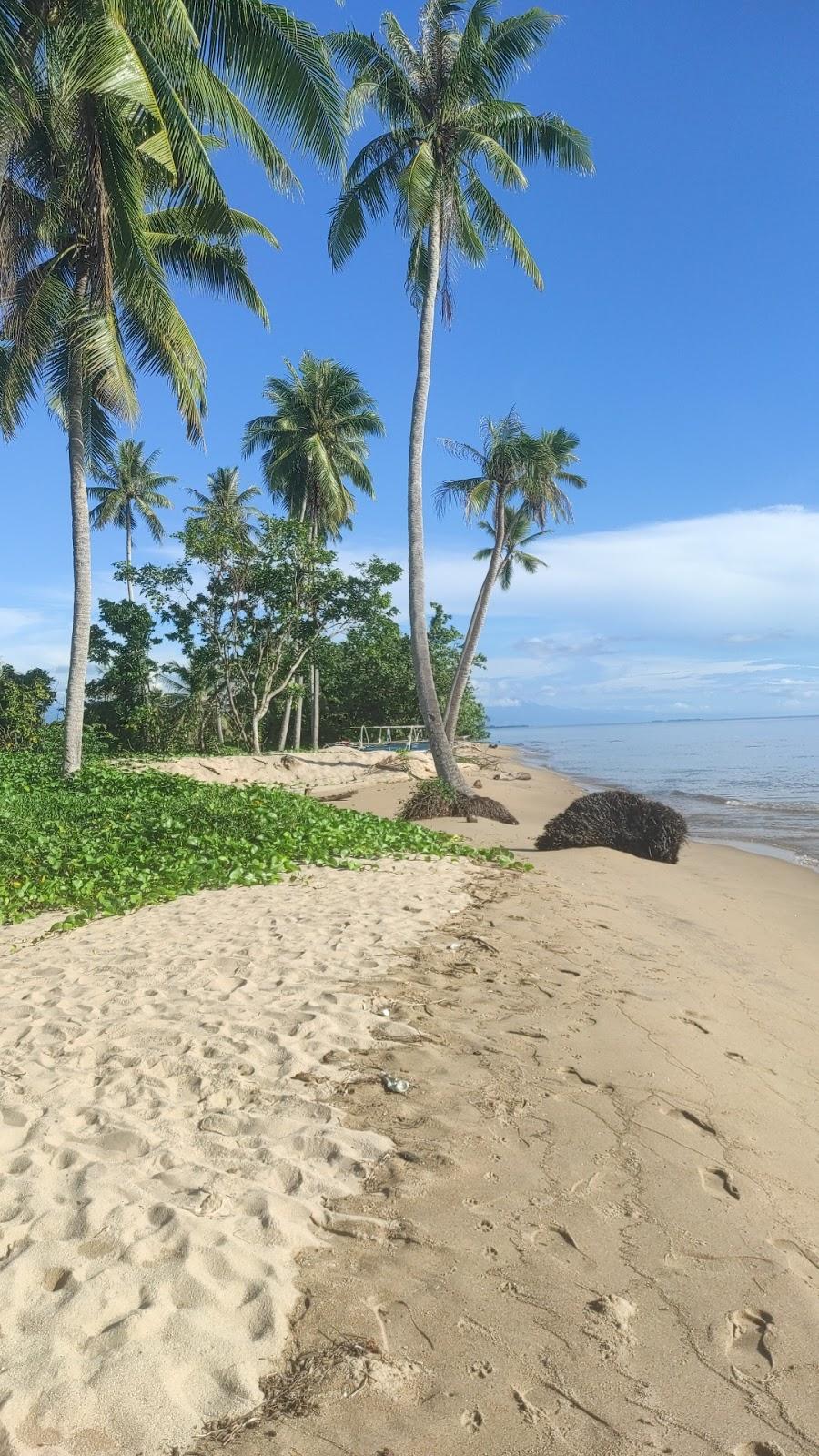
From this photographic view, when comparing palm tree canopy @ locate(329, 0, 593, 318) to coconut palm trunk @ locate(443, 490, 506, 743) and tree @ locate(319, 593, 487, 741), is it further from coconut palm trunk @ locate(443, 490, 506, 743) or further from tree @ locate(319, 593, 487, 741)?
tree @ locate(319, 593, 487, 741)

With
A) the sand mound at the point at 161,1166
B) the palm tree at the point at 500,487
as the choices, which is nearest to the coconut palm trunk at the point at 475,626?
the palm tree at the point at 500,487

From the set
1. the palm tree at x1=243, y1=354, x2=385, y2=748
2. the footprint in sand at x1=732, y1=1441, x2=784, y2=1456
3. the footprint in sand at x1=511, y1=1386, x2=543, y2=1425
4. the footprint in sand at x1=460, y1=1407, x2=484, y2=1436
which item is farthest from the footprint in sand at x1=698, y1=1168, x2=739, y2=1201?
the palm tree at x1=243, y1=354, x2=385, y2=748

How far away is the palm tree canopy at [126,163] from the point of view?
9.56 meters

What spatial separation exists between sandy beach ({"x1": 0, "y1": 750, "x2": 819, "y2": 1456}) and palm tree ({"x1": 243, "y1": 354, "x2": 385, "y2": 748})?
24.3 metres

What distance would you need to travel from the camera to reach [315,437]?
1110 inches

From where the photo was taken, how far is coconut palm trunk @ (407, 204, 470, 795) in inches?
621

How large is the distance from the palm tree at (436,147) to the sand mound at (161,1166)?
36.2 ft

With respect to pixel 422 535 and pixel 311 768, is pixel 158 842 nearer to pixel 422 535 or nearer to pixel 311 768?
pixel 422 535

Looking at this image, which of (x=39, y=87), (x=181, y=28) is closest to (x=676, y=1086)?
(x=181, y=28)

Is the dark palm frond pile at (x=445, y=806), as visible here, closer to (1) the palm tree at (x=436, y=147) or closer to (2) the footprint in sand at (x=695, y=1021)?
(1) the palm tree at (x=436, y=147)

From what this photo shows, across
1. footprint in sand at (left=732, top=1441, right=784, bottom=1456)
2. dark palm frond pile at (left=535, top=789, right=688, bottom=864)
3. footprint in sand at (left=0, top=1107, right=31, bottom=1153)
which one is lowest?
footprint in sand at (left=732, top=1441, right=784, bottom=1456)

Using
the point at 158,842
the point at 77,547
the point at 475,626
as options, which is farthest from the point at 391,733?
the point at 158,842

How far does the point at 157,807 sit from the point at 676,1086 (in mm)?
8906

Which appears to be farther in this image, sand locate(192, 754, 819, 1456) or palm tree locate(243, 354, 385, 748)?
palm tree locate(243, 354, 385, 748)
